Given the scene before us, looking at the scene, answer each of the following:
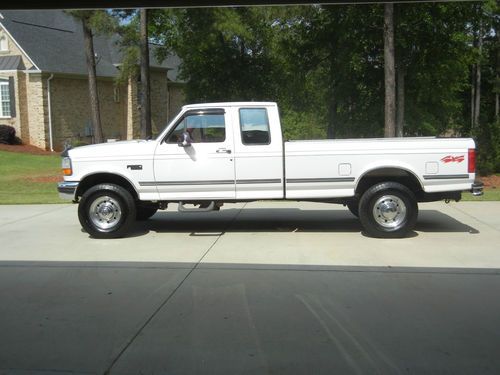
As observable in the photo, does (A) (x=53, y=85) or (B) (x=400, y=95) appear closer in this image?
(B) (x=400, y=95)

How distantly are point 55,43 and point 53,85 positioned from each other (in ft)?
12.1

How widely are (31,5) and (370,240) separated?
562cm

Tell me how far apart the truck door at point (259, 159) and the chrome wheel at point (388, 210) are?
1.52 meters

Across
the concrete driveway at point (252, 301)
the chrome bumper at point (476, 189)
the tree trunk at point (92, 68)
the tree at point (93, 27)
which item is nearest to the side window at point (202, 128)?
the concrete driveway at point (252, 301)

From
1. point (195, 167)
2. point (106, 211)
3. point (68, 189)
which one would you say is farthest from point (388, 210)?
point (68, 189)

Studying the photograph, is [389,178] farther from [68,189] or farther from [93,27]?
[93,27]

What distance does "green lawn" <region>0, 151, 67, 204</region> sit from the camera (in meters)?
14.4

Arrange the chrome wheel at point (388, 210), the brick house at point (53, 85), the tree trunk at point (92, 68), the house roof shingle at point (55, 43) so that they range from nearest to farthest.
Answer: the chrome wheel at point (388, 210)
the tree trunk at point (92, 68)
the brick house at point (53, 85)
the house roof shingle at point (55, 43)

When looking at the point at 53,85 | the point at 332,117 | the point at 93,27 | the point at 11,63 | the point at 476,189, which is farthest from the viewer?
the point at 53,85

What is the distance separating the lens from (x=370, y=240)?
28.0 ft

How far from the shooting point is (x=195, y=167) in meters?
8.82

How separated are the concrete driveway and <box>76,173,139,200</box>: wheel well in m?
0.76

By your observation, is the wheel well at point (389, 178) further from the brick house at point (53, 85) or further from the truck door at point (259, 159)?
the brick house at point (53, 85)

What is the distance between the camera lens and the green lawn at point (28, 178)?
47.2 ft
